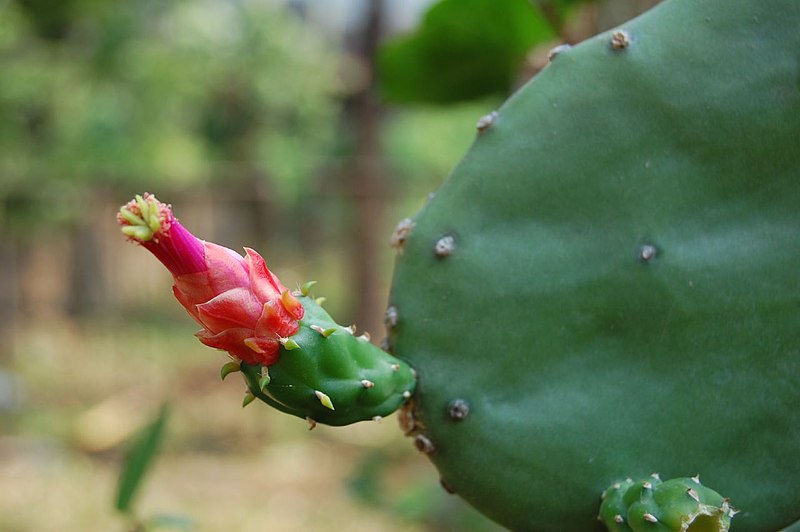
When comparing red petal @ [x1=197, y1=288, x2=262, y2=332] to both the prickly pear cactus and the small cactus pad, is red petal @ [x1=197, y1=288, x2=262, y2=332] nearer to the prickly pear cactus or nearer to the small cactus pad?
the prickly pear cactus

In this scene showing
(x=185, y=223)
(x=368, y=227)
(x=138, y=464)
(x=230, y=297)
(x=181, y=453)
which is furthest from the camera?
(x=185, y=223)

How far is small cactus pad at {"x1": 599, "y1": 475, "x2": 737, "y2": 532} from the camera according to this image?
1.81ft

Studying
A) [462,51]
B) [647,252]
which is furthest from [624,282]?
[462,51]

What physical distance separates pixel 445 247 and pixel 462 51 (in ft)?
2.58

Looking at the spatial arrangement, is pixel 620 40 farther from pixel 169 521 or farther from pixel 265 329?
pixel 169 521

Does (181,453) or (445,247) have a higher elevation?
(445,247)

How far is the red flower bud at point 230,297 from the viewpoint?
20.9 inches

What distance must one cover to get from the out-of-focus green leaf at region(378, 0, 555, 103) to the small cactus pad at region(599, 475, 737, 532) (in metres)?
0.83

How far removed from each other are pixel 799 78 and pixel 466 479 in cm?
36

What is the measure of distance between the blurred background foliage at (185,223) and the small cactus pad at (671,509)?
7.47 feet

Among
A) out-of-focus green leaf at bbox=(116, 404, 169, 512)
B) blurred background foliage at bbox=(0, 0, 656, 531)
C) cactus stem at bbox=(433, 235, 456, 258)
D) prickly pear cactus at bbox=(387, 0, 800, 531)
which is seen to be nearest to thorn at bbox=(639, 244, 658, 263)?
prickly pear cactus at bbox=(387, 0, 800, 531)

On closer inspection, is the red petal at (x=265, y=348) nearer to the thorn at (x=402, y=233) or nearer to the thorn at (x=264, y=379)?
the thorn at (x=264, y=379)

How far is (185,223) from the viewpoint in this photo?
7.12 meters

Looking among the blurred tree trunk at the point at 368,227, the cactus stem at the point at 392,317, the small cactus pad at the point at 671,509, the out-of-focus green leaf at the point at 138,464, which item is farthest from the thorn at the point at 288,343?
the blurred tree trunk at the point at 368,227
